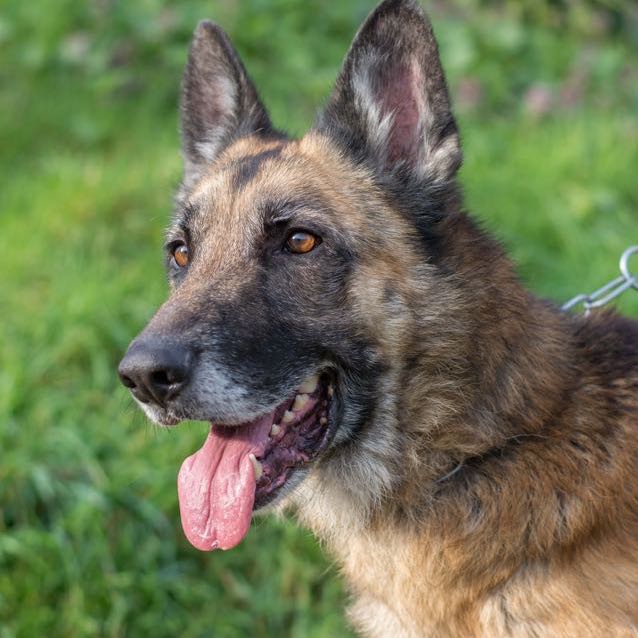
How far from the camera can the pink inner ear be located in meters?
2.97

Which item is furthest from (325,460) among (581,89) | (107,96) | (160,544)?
(107,96)

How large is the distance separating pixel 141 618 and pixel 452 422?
1.71m

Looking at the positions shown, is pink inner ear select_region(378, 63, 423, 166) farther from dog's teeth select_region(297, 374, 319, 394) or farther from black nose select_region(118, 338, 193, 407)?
black nose select_region(118, 338, 193, 407)

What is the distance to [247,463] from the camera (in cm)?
269

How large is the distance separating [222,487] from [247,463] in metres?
0.10

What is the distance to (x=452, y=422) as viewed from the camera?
278 cm

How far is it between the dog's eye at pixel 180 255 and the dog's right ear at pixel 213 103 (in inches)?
16.3

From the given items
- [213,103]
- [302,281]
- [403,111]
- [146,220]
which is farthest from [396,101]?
[146,220]

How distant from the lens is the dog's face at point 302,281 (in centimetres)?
261

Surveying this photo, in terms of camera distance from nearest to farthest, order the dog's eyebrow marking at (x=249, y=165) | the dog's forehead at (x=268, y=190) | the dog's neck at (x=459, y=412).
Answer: the dog's neck at (x=459, y=412) → the dog's forehead at (x=268, y=190) → the dog's eyebrow marking at (x=249, y=165)

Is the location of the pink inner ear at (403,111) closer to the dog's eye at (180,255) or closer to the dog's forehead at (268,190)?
the dog's forehead at (268,190)

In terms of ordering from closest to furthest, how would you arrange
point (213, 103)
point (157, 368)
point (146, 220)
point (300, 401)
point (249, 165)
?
1. point (157, 368)
2. point (300, 401)
3. point (249, 165)
4. point (213, 103)
5. point (146, 220)

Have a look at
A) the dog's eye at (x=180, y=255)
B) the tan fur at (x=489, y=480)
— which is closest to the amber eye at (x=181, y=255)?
the dog's eye at (x=180, y=255)

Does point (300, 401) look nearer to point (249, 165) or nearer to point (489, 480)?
point (489, 480)
